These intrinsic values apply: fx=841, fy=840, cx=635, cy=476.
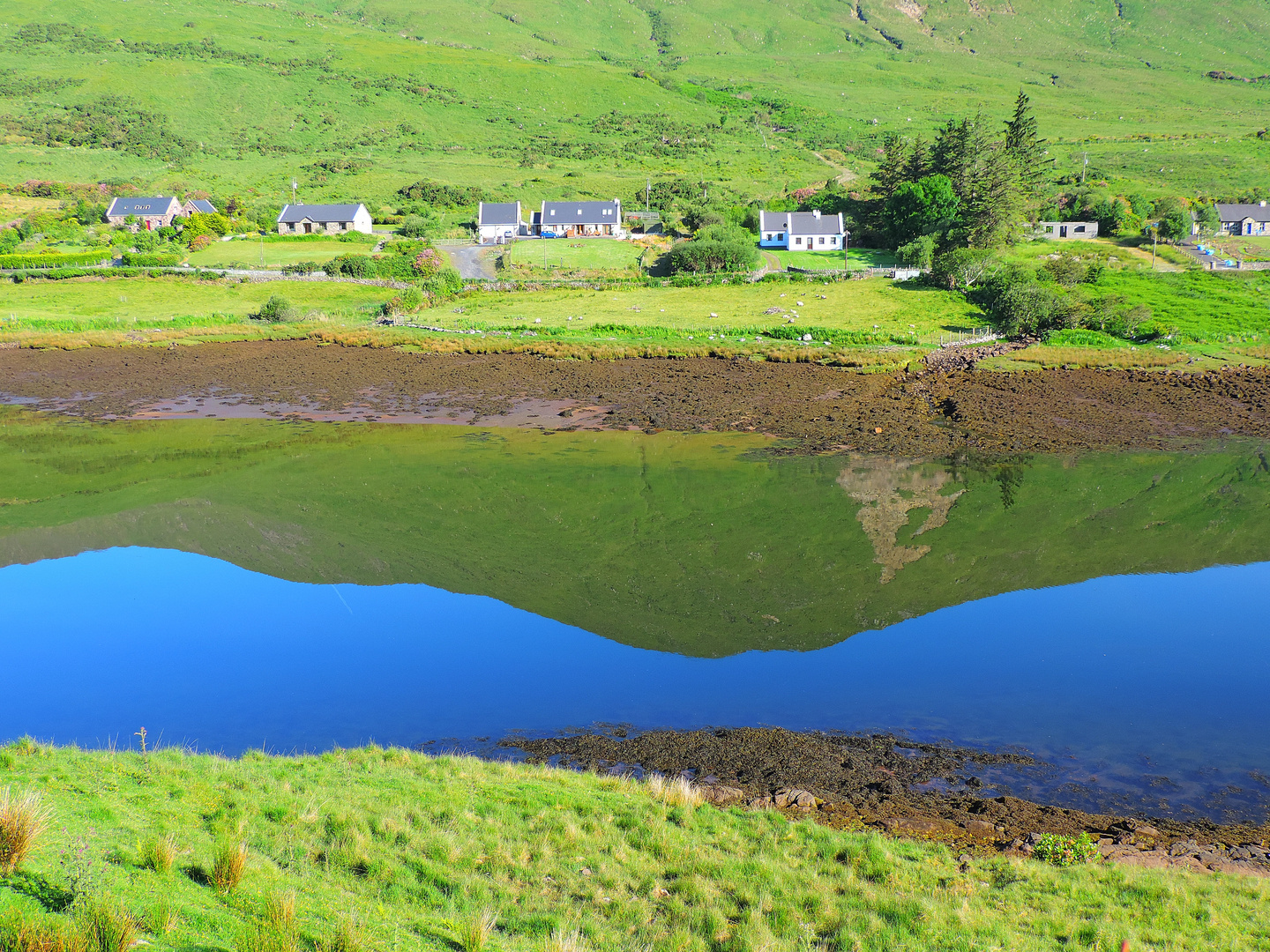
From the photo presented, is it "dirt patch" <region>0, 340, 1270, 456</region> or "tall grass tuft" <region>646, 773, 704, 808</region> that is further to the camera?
"dirt patch" <region>0, 340, 1270, 456</region>

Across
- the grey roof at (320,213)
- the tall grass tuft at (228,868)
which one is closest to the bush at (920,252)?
the grey roof at (320,213)

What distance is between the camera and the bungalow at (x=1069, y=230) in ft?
255

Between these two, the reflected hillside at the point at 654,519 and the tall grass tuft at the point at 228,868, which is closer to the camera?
the tall grass tuft at the point at 228,868

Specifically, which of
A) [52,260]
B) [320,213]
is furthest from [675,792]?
[320,213]

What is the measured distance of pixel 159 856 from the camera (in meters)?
7.87

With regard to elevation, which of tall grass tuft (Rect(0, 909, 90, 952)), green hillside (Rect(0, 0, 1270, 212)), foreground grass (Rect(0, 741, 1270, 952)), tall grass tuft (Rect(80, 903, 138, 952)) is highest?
green hillside (Rect(0, 0, 1270, 212))

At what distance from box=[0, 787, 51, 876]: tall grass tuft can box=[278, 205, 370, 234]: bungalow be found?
95.1 meters

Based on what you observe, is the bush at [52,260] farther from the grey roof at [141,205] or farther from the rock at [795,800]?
the rock at [795,800]

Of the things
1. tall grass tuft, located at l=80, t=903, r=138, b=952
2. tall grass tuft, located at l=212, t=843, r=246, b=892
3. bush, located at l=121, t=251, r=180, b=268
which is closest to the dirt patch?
bush, located at l=121, t=251, r=180, b=268

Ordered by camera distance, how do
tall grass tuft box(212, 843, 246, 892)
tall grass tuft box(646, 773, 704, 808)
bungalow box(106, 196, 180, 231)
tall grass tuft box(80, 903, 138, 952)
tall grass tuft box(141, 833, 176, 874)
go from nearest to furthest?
tall grass tuft box(80, 903, 138, 952) → tall grass tuft box(212, 843, 246, 892) → tall grass tuft box(141, 833, 176, 874) → tall grass tuft box(646, 773, 704, 808) → bungalow box(106, 196, 180, 231)

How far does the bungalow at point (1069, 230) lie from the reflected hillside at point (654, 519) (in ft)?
179

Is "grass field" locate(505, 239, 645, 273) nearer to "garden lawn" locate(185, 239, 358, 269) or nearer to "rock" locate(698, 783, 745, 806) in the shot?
"garden lawn" locate(185, 239, 358, 269)

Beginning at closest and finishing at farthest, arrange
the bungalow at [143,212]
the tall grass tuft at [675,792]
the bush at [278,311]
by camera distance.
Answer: the tall grass tuft at [675,792] < the bush at [278,311] < the bungalow at [143,212]

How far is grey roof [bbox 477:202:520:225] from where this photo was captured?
91.5 meters
